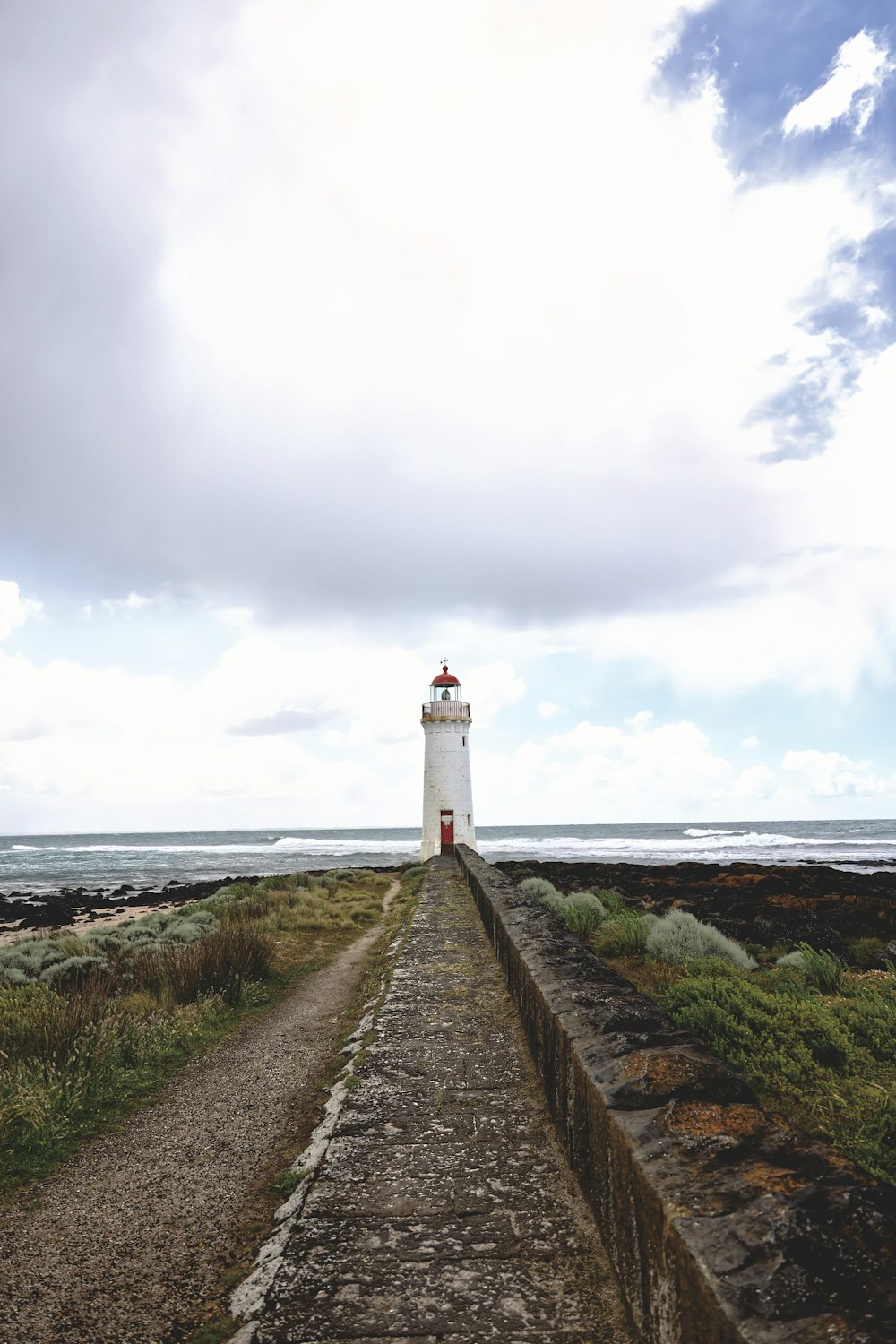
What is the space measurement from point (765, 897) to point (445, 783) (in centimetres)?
1026

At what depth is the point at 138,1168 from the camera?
3906 millimetres

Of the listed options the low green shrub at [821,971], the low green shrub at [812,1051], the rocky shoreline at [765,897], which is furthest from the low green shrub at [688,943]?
the rocky shoreline at [765,897]

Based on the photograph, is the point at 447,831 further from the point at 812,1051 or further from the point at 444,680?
the point at 812,1051

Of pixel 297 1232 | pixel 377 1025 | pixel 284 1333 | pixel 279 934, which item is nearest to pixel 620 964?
pixel 377 1025

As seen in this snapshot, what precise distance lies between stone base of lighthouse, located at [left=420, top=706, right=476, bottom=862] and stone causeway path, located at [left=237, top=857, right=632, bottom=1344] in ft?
66.5

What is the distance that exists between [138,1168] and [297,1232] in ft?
6.43

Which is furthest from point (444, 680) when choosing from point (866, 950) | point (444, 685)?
point (866, 950)

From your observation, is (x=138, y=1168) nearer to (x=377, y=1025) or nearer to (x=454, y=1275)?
(x=377, y=1025)

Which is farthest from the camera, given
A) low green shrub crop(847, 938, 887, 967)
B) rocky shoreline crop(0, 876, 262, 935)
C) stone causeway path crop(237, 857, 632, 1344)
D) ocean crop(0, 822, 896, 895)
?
ocean crop(0, 822, 896, 895)

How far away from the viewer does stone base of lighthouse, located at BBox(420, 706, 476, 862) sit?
80.0 ft

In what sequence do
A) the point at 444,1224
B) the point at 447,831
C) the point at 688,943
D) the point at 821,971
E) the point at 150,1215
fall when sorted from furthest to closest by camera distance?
the point at 447,831
the point at 688,943
the point at 821,971
the point at 150,1215
the point at 444,1224

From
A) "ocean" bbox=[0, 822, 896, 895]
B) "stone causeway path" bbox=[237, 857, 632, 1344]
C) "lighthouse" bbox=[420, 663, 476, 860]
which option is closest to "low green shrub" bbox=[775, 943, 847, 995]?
"stone causeway path" bbox=[237, 857, 632, 1344]

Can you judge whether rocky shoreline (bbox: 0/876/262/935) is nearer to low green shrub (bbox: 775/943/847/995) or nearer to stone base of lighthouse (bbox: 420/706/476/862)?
stone base of lighthouse (bbox: 420/706/476/862)

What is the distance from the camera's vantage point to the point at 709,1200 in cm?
172
